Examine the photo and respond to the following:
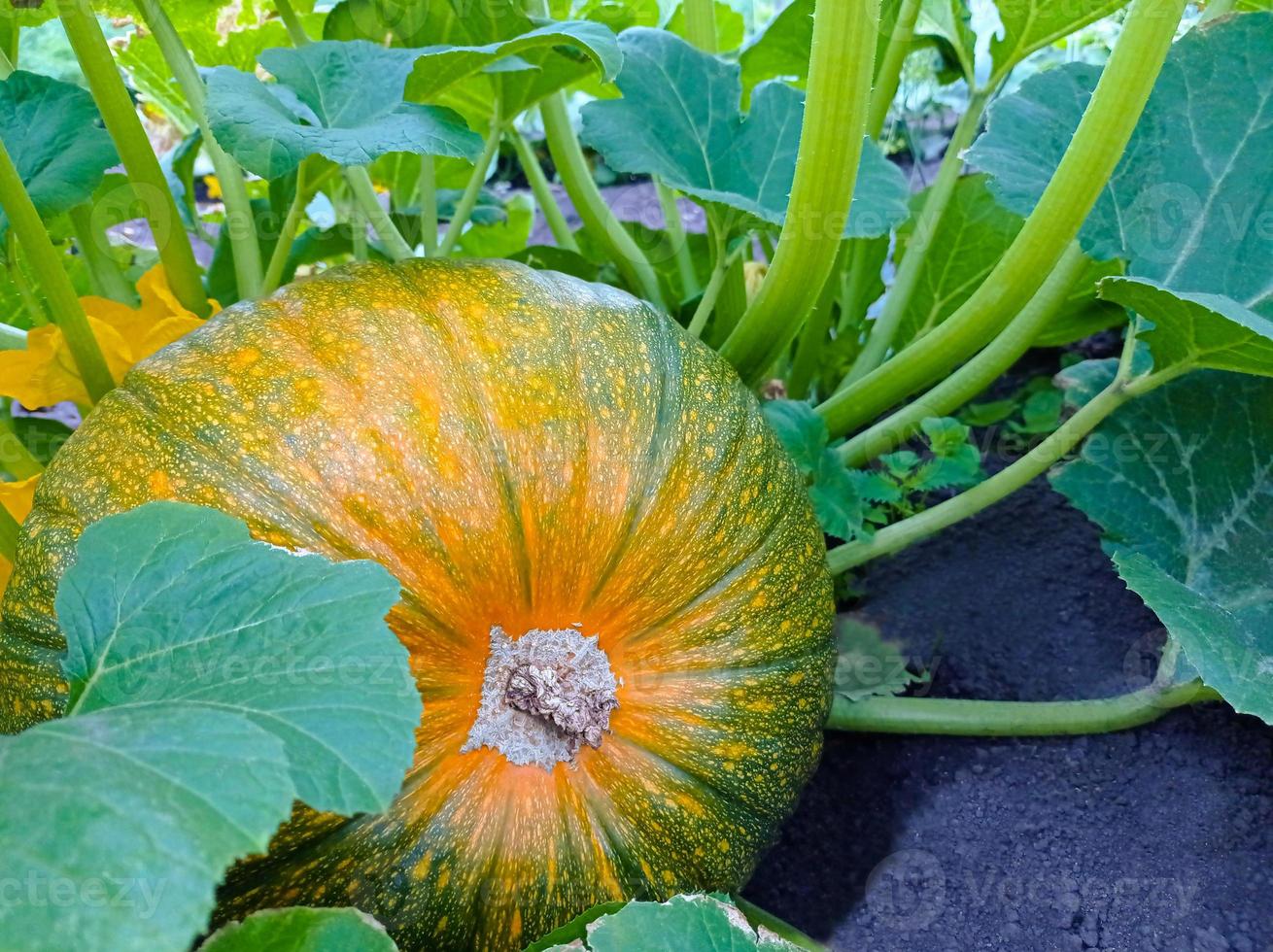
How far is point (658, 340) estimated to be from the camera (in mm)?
1129

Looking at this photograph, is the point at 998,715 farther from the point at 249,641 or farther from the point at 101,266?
the point at 101,266

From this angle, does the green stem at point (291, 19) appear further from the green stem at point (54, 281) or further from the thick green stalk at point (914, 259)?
the thick green stalk at point (914, 259)

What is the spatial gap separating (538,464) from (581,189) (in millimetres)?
713

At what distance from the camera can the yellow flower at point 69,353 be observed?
4.01ft

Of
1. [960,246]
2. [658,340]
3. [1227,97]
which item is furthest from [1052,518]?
[658,340]

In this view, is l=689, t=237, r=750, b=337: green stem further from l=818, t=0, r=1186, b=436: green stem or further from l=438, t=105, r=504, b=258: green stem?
l=438, t=105, r=504, b=258: green stem

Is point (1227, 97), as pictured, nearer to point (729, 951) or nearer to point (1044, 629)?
point (1044, 629)

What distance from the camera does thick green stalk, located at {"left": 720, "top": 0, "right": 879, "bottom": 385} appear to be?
1055 mm

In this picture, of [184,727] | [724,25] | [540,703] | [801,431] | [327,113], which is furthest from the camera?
[724,25]

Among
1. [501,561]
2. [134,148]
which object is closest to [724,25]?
[134,148]

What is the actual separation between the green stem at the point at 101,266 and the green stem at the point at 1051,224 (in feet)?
3.17

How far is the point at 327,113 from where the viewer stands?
3.51ft

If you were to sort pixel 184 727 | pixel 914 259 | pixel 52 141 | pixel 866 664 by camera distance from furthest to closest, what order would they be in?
pixel 914 259, pixel 866 664, pixel 52 141, pixel 184 727

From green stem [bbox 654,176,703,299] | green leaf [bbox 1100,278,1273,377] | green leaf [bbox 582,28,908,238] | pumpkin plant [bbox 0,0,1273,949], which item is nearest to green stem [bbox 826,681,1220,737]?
pumpkin plant [bbox 0,0,1273,949]
